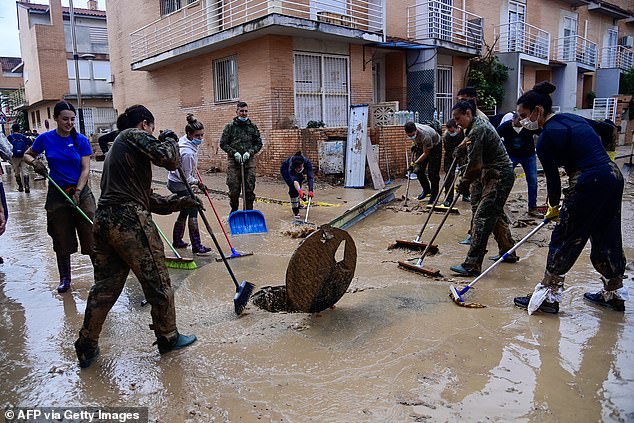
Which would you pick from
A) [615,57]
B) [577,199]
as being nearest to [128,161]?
[577,199]

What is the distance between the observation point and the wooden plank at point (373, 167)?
1140 centimetres

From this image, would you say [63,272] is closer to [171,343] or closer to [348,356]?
[171,343]

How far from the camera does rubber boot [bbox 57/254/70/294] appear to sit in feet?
16.3

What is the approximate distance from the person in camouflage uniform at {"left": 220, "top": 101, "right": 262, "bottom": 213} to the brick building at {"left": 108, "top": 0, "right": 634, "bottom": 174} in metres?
4.84

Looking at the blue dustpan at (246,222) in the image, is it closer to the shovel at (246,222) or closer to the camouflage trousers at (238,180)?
the shovel at (246,222)

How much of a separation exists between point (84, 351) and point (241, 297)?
125 centimetres

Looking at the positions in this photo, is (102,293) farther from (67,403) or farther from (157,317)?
(67,403)

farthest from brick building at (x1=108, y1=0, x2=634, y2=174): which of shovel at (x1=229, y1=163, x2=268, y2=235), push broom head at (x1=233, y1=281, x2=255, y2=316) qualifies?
push broom head at (x1=233, y1=281, x2=255, y2=316)

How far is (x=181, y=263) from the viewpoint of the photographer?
213 inches

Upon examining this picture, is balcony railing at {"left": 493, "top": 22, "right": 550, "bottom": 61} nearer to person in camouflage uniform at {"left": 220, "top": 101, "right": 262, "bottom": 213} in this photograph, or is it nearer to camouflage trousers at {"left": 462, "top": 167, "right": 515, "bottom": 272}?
person in camouflage uniform at {"left": 220, "top": 101, "right": 262, "bottom": 213}

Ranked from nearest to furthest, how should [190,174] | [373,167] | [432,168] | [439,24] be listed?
1. [190,174]
2. [432,168]
3. [373,167]
4. [439,24]

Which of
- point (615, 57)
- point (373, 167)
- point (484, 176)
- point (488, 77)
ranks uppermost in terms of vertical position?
point (615, 57)

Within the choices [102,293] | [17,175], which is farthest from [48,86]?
[102,293]

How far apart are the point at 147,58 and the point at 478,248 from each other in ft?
50.0
